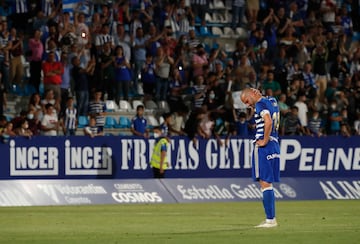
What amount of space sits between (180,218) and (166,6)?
16376 millimetres

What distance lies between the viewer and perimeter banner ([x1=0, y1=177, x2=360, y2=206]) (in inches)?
976

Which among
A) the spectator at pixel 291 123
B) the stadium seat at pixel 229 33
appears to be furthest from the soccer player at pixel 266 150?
the stadium seat at pixel 229 33

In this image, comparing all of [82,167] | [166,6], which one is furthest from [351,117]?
[82,167]

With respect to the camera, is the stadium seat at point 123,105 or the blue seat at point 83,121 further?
the stadium seat at point 123,105

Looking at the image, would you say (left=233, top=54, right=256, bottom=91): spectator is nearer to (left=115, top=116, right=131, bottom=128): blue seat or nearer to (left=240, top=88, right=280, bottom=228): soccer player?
(left=115, top=116, right=131, bottom=128): blue seat

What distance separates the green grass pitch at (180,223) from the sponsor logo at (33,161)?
4.99 meters

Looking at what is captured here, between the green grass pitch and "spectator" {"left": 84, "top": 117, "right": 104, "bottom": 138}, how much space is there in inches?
198

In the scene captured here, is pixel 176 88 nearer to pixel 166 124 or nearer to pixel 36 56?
pixel 166 124

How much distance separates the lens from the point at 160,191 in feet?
85.6

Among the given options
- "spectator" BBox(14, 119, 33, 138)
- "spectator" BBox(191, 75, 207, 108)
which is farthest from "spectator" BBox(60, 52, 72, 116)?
"spectator" BBox(191, 75, 207, 108)

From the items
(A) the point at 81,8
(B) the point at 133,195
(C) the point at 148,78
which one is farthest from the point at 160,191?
(A) the point at 81,8

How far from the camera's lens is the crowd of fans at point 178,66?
30172 mm

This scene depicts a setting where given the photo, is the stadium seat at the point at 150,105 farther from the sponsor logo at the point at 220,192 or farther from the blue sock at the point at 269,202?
the blue sock at the point at 269,202

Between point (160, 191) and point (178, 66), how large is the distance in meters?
7.65
